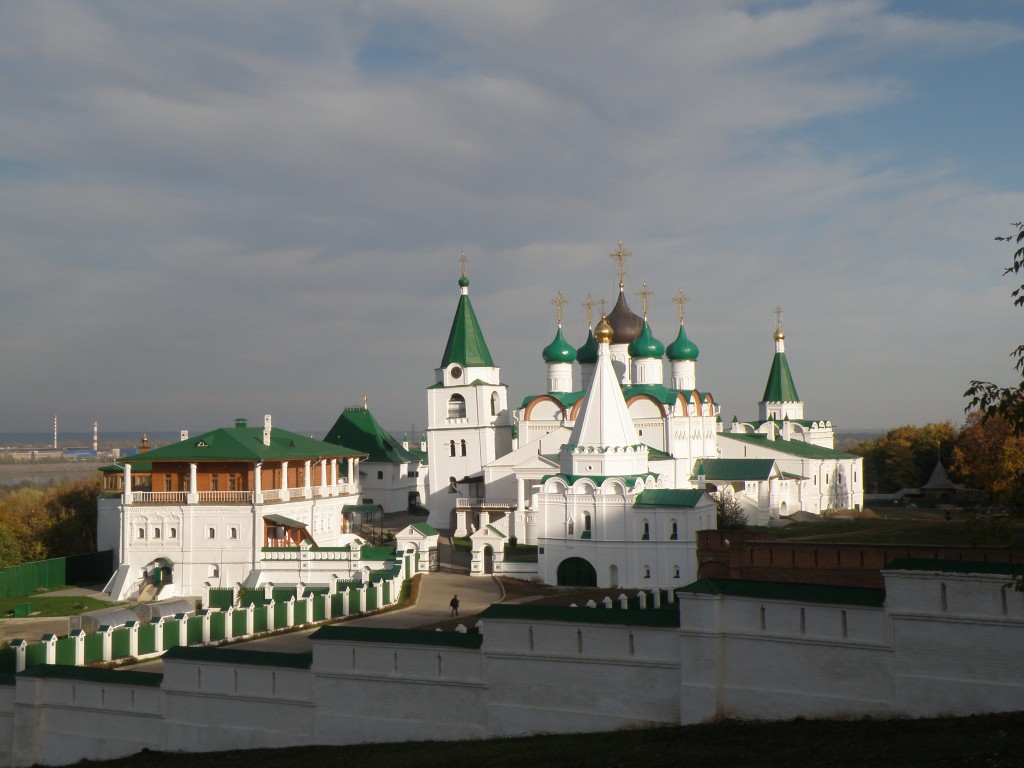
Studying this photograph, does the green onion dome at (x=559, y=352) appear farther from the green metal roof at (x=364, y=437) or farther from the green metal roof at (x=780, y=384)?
the green metal roof at (x=780, y=384)

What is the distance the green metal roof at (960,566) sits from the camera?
544 inches

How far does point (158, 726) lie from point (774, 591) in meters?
10.1

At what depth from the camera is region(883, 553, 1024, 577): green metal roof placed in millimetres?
13812

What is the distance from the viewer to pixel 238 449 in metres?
35.7

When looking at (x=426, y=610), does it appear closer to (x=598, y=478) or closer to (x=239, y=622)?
(x=239, y=622)

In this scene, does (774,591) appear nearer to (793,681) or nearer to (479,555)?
(793,681)

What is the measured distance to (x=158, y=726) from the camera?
60.4 ft

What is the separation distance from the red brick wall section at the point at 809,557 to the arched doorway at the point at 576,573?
7.97 meters

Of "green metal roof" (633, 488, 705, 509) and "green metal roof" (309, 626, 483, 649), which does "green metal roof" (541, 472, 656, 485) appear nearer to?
"green metal roof" (633, 488, 705, 509)

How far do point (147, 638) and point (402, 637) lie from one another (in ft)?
31.1

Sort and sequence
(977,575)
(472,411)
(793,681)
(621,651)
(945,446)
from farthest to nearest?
(945,446), (472,411), (621,651), (793,681), (977,575)

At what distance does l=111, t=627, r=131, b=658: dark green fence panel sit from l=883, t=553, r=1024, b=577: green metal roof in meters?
16.0

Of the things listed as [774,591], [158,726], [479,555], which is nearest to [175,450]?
[479,555]

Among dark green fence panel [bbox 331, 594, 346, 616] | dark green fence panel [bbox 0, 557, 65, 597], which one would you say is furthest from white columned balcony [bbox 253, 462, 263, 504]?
dark green fence panel [bbox 331, 594, 346, 616]
